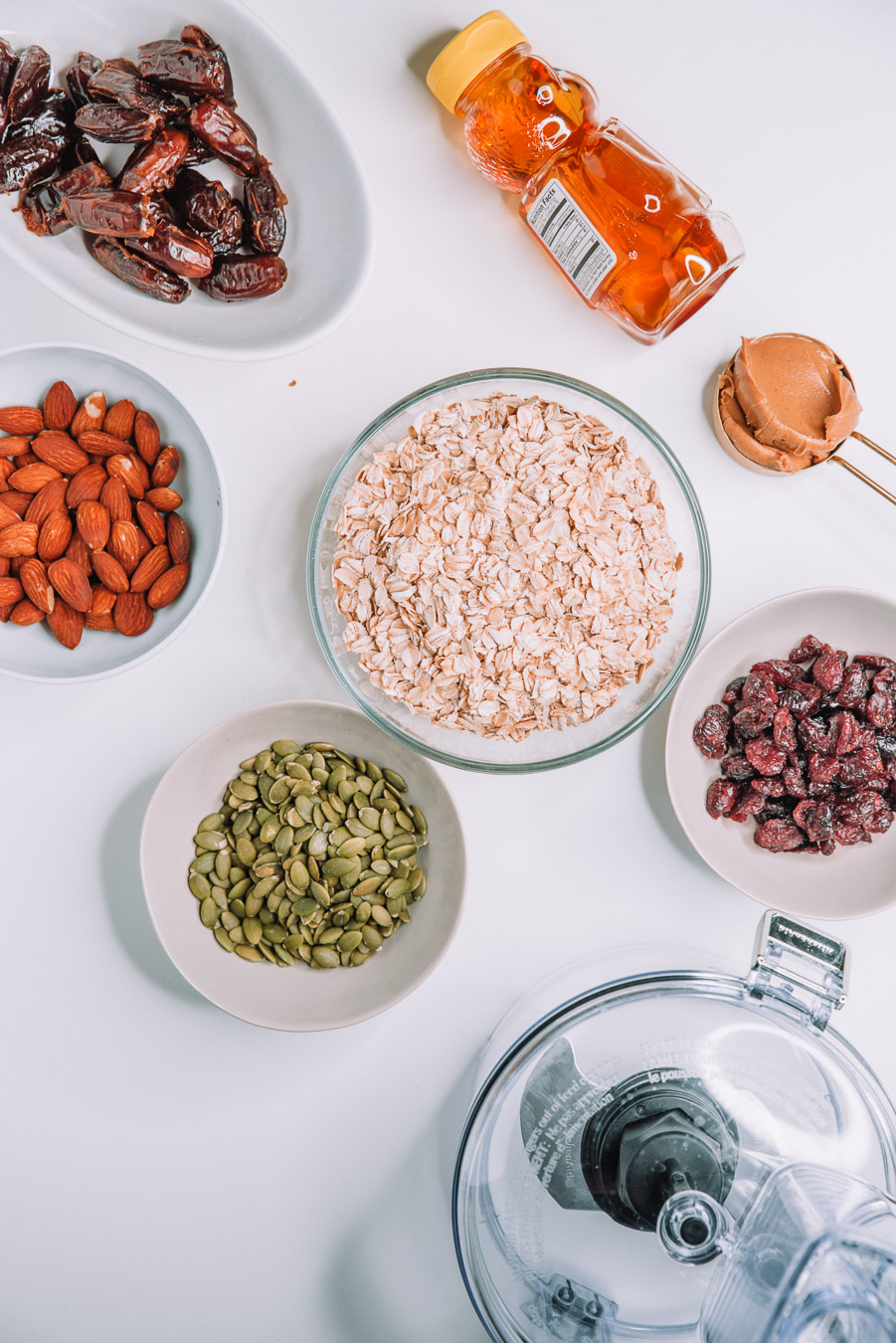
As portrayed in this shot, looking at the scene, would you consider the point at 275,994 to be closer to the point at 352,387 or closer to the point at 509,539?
the point at 509,539

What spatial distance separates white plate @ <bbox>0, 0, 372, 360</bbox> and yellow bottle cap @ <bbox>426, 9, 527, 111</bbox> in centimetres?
12

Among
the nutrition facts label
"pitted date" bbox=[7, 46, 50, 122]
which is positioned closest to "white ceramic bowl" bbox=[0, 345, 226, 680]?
"pitted date" bbox=[7, 46, 50, 122]

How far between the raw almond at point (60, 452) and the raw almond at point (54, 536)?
5 centimetres

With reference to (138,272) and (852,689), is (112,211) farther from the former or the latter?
(852,689)

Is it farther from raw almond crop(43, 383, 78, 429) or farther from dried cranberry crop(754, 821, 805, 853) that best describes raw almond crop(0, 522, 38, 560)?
dried cranberry crop(754, 821, 805, 853)

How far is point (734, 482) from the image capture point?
98 cm

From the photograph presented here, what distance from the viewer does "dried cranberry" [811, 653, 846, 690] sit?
3.02 feet

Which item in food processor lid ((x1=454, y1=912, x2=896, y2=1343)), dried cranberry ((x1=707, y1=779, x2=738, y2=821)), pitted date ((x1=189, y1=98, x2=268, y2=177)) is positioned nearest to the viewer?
food processor lid ((x1=454, y1=912, x2=896, y2=1343))

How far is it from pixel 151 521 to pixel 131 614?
0.32ft

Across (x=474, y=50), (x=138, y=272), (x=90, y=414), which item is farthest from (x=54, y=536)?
(x=474, y=50)

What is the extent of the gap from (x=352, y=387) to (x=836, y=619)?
60 cm

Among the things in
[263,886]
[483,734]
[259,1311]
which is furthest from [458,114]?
[259,1311]

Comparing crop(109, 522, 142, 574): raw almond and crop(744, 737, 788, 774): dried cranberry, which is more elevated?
crop(744, 737, 788, 774): dried cranberry

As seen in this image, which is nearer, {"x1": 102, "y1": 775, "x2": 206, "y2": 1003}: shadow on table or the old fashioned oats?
the old fashioned oats
